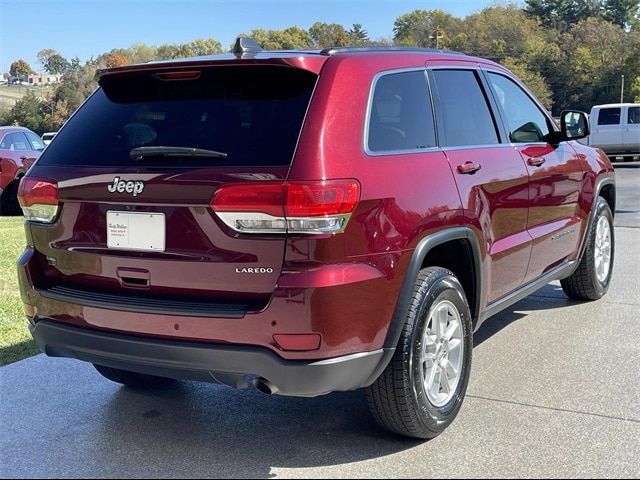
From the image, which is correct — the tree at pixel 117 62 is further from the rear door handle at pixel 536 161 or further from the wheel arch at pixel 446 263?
the rear door handle at pixel 536 161

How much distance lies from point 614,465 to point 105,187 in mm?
2539

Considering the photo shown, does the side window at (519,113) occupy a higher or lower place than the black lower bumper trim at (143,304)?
higher

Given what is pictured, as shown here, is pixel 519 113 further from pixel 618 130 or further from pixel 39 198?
pixel 618 130

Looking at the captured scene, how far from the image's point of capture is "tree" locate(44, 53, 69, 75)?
104387 mm

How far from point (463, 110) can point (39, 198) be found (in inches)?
90.9

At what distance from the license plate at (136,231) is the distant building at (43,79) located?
96826 mm

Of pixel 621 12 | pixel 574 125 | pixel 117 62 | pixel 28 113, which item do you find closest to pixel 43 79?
pixel 28 113

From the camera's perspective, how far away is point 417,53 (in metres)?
3.62

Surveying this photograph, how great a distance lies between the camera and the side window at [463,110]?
3.70 metres

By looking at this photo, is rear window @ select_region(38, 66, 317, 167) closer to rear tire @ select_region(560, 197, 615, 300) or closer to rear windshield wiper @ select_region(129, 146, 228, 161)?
rear windshield wiper @ select_region(129, 146, 228, 161)

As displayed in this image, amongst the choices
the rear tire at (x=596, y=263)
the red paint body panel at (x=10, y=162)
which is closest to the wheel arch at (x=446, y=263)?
the rear tire at (x=596, y=263)

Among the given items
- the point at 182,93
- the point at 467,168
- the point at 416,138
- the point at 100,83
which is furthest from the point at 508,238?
the point at 100,83

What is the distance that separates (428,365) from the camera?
3316 millimetres

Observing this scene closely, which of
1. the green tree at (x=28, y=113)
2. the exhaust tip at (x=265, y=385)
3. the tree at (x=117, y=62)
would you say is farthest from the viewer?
the green tree at (x=28, y=113)
